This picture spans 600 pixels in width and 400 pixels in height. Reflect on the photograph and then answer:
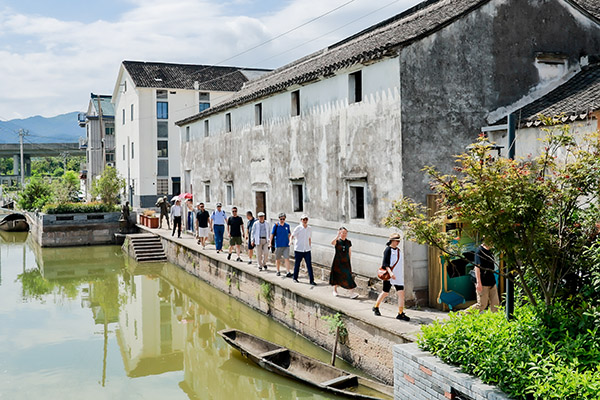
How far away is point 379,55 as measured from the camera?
37.8ft

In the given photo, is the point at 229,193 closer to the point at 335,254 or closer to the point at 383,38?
the point at 383,38

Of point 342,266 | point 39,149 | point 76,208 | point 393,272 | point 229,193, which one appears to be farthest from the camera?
point 39,149

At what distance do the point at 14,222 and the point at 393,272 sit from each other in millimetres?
34465

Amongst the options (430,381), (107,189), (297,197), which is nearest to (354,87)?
(297,197)

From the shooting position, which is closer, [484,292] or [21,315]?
[484,292]

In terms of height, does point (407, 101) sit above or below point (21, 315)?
above

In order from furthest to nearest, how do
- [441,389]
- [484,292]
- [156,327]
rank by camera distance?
[156,327]
[484,292]
[441,389]

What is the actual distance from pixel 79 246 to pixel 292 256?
665 inches

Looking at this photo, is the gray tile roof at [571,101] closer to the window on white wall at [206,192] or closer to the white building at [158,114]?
the window on white wall at [206,192]

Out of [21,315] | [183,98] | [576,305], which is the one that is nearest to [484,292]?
[576,305]

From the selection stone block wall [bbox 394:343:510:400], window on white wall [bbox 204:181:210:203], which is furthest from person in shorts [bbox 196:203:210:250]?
stone block wall [bbox 394:343:510:400]

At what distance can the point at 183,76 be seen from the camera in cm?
4084

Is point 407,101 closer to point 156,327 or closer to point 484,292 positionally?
point 484,292

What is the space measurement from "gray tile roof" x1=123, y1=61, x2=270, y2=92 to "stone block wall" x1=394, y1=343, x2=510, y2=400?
1361 inches
